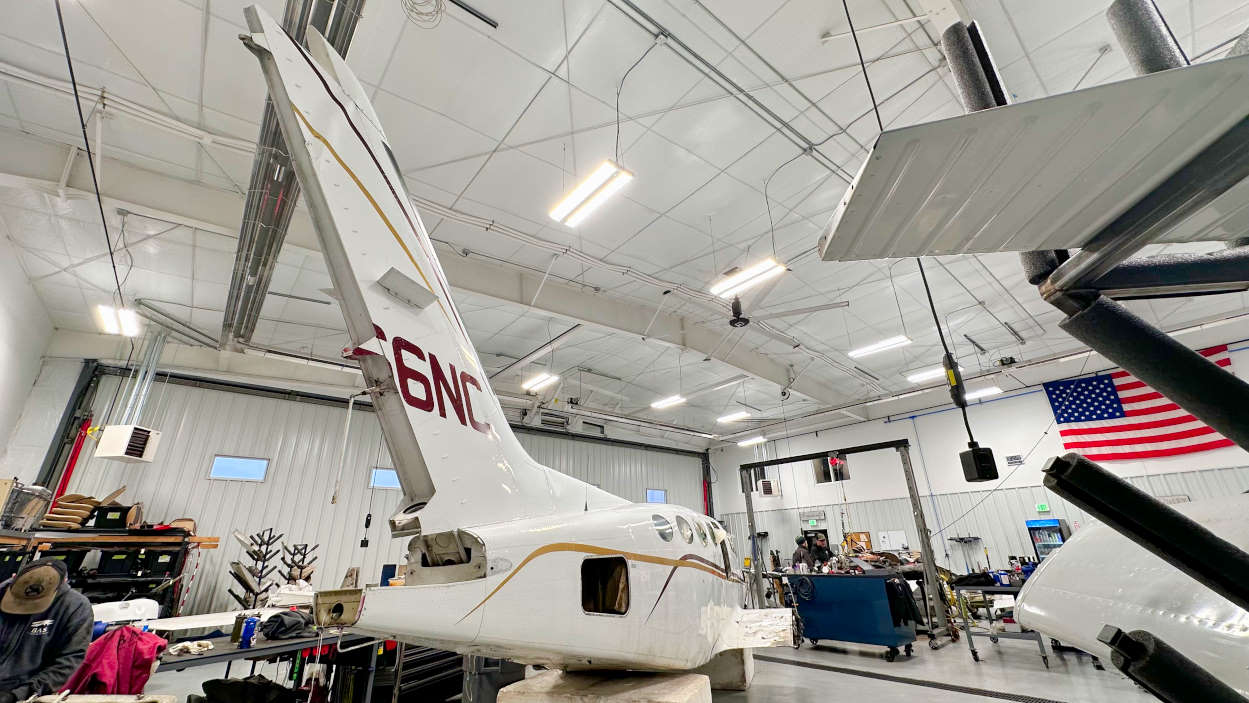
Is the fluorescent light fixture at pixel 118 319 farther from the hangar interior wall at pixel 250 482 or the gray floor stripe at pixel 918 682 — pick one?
the gray floor stripe at pixel 918 682

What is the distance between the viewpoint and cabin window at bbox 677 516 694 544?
4.00 m

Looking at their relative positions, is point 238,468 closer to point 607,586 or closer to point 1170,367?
point 607,586

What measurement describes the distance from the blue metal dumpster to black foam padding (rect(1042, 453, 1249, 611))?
7711 millimetres

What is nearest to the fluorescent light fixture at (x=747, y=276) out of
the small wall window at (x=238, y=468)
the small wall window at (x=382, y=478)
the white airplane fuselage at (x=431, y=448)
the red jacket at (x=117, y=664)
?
the white airplane fuselage at (x=431, y=448)

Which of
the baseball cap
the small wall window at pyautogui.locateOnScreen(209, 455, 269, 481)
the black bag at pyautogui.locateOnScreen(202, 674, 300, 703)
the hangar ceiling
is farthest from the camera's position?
the small wall window at pyautogui.locateOnScreen(209, 455, 269, 481)

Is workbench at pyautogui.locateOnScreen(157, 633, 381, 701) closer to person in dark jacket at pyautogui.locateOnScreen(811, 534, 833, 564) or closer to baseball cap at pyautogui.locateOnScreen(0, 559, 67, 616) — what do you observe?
baseball cap at pyautogui.locateOnScreen(0, 559, 67, 616)

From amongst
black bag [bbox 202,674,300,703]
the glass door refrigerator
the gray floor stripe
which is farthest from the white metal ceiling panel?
the glass door refrigerator

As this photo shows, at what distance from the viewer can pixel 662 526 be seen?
12.3ft

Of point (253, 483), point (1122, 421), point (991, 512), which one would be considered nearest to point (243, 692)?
point (253, 483)

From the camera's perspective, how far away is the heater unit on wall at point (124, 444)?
23.4 ft

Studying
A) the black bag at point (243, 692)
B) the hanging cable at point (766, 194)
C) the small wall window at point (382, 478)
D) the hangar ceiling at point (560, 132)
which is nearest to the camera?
the black bag at point (243, 692)

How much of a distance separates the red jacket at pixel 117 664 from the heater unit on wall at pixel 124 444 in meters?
4.82

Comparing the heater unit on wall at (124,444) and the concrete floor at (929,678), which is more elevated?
the heater unit on wall at (124,444)

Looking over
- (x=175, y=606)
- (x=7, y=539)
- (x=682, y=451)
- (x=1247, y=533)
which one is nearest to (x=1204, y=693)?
(x=1247, y=533)
